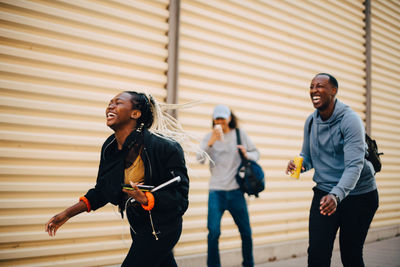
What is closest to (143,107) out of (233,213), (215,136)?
(215,136)

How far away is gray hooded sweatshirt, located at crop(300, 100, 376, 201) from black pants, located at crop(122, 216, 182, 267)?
4.34 feet

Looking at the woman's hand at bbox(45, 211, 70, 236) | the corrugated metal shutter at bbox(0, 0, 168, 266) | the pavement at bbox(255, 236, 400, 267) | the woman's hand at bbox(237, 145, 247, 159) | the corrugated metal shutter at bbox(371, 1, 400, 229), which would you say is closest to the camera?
the woman's hand at bbox(45, 211, 70, 236)

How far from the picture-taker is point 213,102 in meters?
5.64

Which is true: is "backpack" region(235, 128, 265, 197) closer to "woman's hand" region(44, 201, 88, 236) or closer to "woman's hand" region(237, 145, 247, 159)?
"woman's hand" region(237, 145, 247, 159)

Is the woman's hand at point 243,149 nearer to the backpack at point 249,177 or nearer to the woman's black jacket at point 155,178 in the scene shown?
the backpack at point 249,177

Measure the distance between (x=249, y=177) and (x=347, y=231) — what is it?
5.04 ft

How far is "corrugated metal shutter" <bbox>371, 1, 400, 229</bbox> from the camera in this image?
852 centimetres

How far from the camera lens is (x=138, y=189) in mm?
2355

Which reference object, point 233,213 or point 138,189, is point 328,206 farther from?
point 233,213

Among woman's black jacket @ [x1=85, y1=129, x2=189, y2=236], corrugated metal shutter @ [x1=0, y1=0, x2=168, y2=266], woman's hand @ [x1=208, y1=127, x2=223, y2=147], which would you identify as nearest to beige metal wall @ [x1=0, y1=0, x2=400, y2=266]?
corrugated metal shutter @ [x1=0, y1=0, x2=168, y2=266]

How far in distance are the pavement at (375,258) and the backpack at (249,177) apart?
1.81 m

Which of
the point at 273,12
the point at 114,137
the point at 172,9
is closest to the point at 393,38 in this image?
the point at 273,12

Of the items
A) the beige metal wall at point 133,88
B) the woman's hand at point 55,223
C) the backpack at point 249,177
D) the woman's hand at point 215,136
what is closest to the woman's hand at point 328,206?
the backpack at point 249,177

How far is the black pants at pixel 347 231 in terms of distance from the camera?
3.15m
